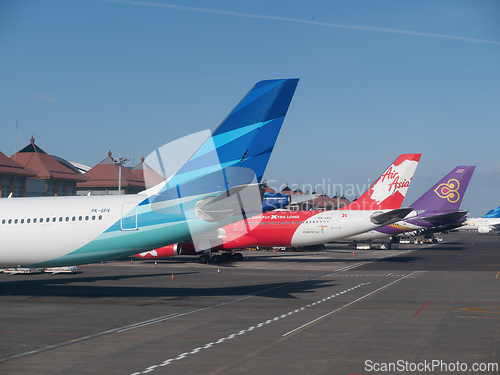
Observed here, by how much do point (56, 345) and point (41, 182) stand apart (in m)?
55.5

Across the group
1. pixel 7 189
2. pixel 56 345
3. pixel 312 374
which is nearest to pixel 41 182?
pixel 7 189

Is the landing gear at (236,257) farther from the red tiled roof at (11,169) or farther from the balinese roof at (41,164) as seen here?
the balinese roof at (41,164)

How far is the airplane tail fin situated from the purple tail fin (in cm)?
1898

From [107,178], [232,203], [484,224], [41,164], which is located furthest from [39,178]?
[484,224]

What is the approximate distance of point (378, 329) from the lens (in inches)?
650

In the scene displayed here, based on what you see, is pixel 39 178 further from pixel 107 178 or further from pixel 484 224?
pixel 484 224

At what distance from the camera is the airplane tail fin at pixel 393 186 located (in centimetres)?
4634

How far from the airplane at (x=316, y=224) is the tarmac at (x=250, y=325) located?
12.3 m

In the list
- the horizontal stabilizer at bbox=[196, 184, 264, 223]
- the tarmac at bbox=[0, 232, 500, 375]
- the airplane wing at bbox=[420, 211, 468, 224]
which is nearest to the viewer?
the tarmac at bbox=[0, 232, 500, 375]

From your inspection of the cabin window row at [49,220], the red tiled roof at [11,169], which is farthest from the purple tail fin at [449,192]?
the cabin window row at [49,220]

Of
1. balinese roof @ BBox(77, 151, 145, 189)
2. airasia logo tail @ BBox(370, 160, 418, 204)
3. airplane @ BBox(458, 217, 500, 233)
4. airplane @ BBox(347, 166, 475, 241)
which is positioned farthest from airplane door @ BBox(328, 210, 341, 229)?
airplane @ BBox(458, 217, 500, 233)

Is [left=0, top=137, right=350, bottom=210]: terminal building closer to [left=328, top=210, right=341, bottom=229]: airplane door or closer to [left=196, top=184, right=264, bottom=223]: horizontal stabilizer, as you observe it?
[left=328, top=210, right=341, bottom=229]: airplane door

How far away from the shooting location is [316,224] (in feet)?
152

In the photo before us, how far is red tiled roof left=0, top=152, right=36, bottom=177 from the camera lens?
56.4 metres
